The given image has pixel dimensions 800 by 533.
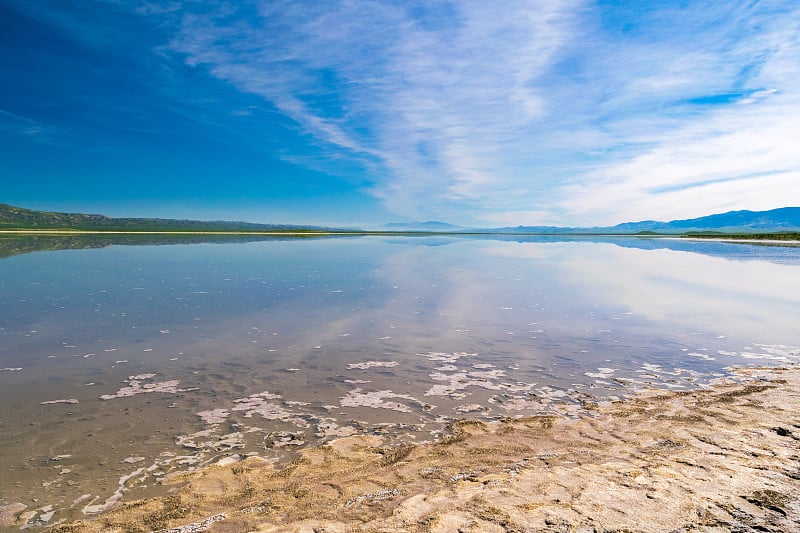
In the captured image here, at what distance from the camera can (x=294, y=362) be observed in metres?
11.2

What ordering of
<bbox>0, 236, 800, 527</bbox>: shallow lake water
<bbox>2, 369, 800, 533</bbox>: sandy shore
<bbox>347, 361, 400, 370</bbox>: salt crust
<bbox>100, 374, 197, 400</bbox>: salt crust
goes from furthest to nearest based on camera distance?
<bbox>347, 361, 400, 370</bbox>: salt crust
<bbox>100, 374, 197, 400</bbox>: salt crust
<bbox>0, 236, 800, 527</bbox>: shallow lake water
<bbox>2, 369, 800, 533</bbox>: sandy shore

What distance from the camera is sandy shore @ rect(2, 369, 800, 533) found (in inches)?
→ 183

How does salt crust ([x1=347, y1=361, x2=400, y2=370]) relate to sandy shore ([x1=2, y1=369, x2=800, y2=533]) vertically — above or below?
below

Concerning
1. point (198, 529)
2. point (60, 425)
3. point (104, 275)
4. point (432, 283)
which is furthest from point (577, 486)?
point (104, 275)

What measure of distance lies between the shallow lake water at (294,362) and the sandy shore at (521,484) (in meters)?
0.66

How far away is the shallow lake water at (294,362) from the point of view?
675cm

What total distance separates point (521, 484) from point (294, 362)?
23.8 feet

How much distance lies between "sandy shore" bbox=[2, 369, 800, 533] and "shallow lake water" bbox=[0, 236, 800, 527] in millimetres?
657

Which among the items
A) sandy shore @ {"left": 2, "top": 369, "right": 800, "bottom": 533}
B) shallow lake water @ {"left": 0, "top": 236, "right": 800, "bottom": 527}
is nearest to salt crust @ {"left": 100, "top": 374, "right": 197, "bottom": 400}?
shallow lake water @ {"left": 0, "top": 236, "right": 800, "bottom": 527}

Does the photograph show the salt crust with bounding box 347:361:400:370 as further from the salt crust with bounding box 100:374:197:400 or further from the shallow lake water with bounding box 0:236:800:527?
the salt crust with bounding box 100:374:197:400

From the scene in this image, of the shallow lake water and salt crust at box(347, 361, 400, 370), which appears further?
salt crust at box(347, 361, 400, 370)

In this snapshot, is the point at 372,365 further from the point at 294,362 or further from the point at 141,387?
the point at 141,387

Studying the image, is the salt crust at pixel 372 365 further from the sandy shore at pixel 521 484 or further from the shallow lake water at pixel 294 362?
the sandy shore at pixel 521 484

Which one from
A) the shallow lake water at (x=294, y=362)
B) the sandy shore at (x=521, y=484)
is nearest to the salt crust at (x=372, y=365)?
the shallow lake water at (x=294, y=362)
